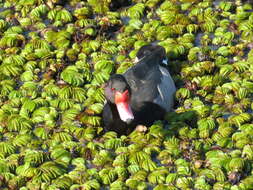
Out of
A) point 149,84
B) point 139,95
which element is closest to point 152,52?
point 149,84

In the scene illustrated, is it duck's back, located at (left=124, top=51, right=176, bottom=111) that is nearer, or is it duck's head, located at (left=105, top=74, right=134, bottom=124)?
duck's head, located at (left=105, top=74, right=134, bottom=124)

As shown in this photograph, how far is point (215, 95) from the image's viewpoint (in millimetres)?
13891

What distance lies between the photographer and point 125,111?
12.8 metres

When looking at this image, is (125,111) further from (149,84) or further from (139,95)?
(149,84)

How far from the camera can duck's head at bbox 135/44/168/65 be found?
14266mm

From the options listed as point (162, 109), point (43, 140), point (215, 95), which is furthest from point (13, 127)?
point (215, 95)

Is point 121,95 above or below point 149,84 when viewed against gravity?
above

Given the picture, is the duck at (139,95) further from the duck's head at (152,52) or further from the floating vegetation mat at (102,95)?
the floating vegetation mat at (102,95)

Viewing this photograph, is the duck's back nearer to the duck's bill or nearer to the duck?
the duck

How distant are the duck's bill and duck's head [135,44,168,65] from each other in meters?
1.71

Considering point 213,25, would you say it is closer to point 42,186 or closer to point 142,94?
point 142,94

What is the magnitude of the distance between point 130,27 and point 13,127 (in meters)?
3.70

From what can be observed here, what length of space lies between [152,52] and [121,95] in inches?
69.7

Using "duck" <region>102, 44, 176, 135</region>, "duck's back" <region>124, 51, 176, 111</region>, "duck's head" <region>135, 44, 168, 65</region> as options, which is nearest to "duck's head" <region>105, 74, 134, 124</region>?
"duck" <region>102, 44, 176, 135</region>
